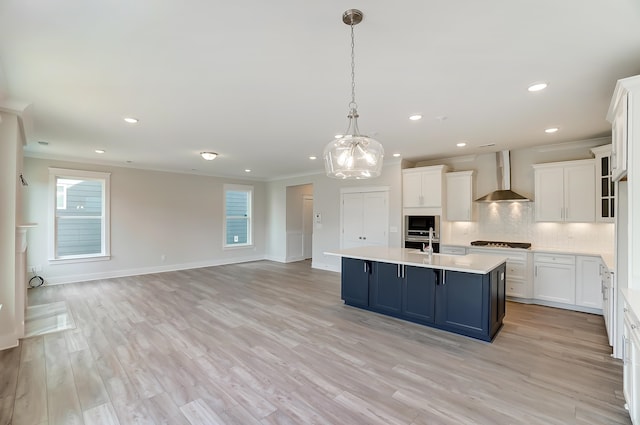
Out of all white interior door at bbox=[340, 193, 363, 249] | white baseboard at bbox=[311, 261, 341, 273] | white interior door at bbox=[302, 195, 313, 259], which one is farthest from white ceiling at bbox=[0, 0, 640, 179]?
white interior door at bbox=[302, 195, 313, 259]

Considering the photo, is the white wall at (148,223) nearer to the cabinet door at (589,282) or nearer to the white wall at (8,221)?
the white wall at (8,221)

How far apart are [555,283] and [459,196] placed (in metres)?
2.05

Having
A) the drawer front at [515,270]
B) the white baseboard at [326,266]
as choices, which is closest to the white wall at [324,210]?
the white baseboard at [326,266]

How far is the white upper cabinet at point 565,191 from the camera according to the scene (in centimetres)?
450

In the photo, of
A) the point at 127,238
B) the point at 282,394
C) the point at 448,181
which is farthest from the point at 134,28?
the point at 127,238

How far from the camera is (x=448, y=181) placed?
5.88m

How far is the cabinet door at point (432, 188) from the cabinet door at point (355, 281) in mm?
2243

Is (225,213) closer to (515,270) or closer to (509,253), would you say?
(509,253)

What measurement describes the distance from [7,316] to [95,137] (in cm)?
268

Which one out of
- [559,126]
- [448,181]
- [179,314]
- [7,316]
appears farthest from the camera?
[448,181]

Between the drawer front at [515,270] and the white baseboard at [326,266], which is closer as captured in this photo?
the drawer front at [515,270]

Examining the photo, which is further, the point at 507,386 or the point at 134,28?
the point at 507,386

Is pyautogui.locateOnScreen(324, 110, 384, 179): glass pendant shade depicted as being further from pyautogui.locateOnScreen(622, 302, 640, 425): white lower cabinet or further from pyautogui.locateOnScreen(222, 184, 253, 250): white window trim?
A: pyautogui.locateOnScreen(222, 184, 253, 250): white window trim

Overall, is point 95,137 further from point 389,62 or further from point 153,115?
point 389,62
